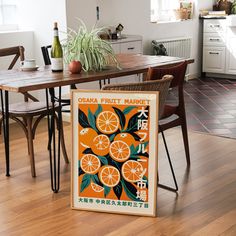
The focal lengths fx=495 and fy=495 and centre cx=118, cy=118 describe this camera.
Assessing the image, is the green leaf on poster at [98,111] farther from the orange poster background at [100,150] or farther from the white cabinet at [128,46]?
the white cabinet at [128,46]

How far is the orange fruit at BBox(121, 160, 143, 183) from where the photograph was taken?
2.87 meters

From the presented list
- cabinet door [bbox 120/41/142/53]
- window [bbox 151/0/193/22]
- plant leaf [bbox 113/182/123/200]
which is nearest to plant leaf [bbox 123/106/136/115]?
plant leaf [bbox 113/182/123/200]

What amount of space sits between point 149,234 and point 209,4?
5.91 metres

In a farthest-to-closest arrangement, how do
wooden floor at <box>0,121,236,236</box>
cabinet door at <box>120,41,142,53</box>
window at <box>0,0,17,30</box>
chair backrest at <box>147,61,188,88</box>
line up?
cabinet door at <box>120,41,142,53</box> < window at <box>0,0,17,30</box> < chair backrest at <box>147,61,188,88</box> < wooden floor at <box>0,121,236,236</box>

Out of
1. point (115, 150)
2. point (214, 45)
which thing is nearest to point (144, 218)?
point (115, 150)

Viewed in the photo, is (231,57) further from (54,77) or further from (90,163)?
(90,163)

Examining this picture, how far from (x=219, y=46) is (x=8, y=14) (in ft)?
11.8

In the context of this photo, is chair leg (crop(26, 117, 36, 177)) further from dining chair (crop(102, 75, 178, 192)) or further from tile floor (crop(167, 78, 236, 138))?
tile floor (crop(167, 78, 236, 138))

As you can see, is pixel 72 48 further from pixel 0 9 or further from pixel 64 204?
pixel 0 9

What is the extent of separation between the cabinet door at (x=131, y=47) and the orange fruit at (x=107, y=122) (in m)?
2.72

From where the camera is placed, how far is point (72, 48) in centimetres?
334

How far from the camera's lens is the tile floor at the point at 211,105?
4910mm

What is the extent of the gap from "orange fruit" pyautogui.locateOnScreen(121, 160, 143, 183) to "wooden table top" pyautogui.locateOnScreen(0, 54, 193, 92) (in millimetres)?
593

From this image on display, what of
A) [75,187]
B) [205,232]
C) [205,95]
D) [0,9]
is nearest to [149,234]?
[205,232]
